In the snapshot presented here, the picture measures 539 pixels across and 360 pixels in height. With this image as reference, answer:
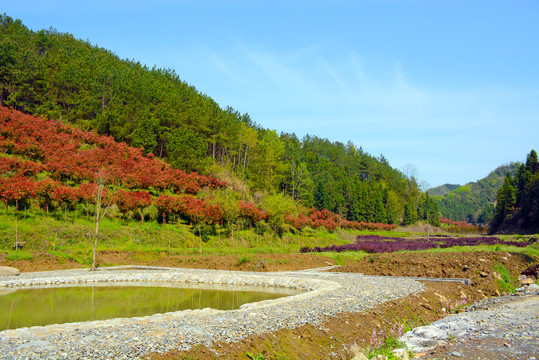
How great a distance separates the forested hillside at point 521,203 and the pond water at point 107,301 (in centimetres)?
5071

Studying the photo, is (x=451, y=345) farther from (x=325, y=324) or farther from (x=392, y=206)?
(x=392, y=206)

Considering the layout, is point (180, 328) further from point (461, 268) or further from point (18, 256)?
point (18, 256)

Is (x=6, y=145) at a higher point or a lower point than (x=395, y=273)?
higher

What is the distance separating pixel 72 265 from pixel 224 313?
45.7ft

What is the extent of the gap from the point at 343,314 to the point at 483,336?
265 centimetres

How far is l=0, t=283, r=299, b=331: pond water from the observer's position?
8.91 metres

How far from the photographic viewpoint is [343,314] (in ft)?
26.3

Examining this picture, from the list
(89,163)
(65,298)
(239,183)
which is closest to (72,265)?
(65,298)

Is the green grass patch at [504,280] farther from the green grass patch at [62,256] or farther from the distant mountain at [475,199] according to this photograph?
the distant mountain at [475,199]

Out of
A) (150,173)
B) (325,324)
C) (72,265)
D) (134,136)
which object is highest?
(134,136)

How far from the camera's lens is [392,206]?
268ft

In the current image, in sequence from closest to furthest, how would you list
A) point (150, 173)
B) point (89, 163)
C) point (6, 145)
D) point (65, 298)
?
1. point (65, 298)
2. point (6, 145)
3. point (89, 163)
4. point (150, 173)

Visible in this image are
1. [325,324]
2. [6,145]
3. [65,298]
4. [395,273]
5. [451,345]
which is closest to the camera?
[451,345]

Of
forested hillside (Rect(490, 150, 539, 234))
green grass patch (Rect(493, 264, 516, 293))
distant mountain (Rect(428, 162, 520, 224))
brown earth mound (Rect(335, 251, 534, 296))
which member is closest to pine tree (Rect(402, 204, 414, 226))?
forested hillside (Rect(490, 150, 539, 234))
